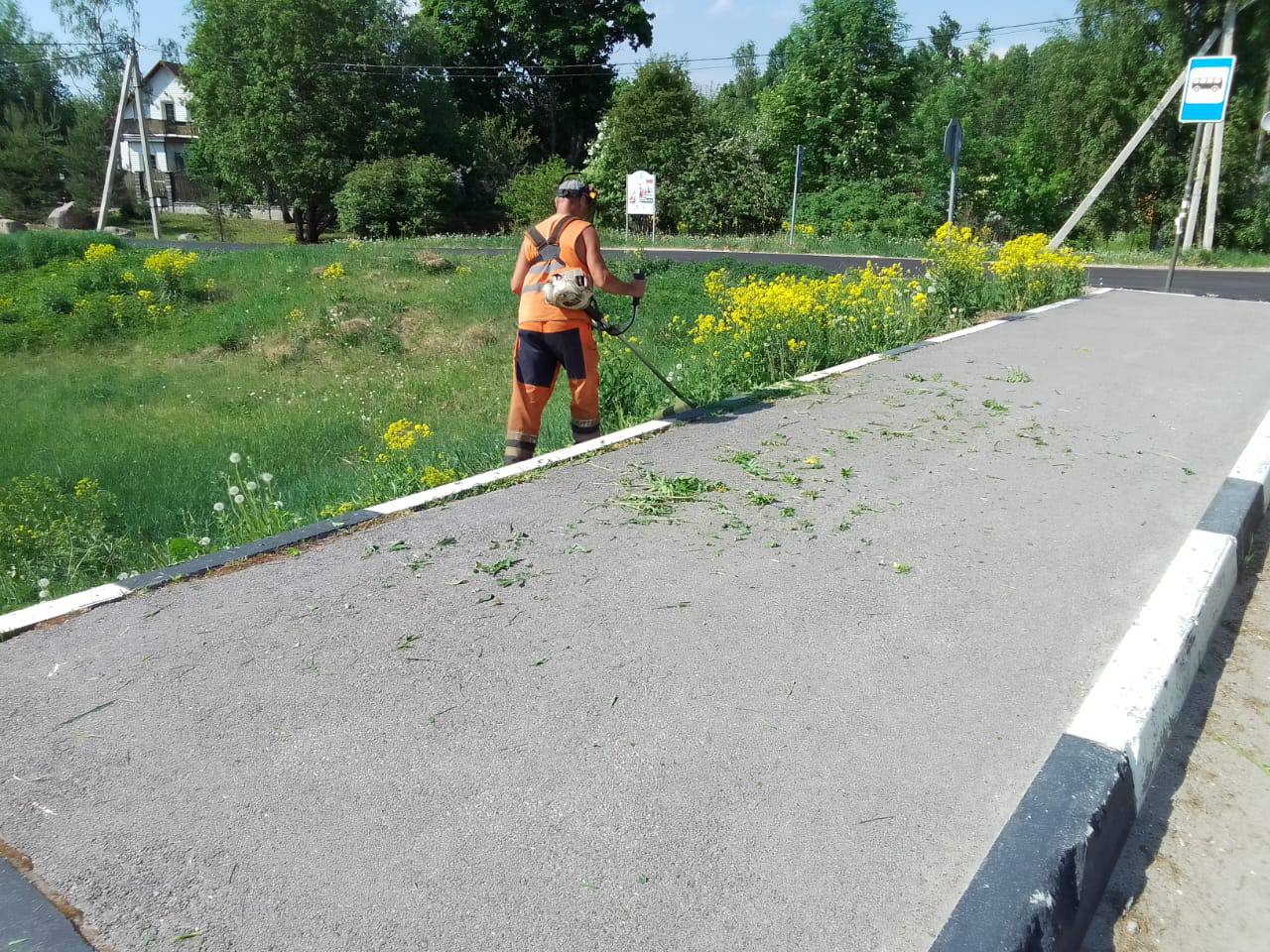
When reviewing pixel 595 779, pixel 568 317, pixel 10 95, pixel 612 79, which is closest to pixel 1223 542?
pixel 595 779

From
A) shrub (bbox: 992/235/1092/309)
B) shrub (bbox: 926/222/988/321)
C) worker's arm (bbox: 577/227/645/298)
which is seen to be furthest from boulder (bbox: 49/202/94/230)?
worker's arm (bbox: 577/227/645/298)

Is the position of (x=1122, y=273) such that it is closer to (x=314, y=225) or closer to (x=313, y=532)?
(x=313, y=532)

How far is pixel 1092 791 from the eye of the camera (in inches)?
110

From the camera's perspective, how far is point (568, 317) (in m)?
6.43

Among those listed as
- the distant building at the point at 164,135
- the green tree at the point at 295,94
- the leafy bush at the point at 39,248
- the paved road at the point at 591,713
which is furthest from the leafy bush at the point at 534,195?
the paved road at the point at 591,713

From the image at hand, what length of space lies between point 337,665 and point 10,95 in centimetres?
6954

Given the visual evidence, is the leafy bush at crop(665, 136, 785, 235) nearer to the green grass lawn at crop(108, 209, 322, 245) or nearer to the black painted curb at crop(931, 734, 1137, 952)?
the green grass lawn at crop(108, 209, 322, 245)

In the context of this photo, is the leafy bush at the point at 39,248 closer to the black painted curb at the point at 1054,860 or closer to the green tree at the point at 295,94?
the green tree at the point at 295,94

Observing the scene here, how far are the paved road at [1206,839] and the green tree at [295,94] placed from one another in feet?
135

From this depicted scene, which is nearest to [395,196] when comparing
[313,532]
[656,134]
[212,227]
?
[656,134]

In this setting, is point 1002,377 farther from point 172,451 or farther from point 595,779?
point 172,451

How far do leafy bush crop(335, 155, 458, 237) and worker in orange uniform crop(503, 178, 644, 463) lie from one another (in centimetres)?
3309

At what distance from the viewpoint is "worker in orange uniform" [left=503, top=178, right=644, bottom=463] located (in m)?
6.33

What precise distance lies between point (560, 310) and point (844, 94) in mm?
34796
